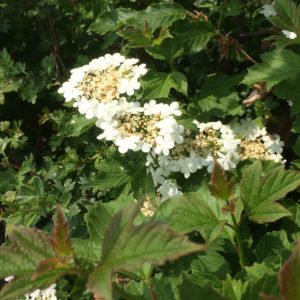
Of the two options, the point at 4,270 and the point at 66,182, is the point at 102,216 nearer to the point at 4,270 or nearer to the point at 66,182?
the point at 4,270

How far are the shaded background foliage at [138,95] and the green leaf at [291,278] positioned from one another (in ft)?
2.15

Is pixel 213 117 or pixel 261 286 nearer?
pixel 261 286

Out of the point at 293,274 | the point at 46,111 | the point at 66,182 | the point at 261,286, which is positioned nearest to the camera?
the point at 293,274

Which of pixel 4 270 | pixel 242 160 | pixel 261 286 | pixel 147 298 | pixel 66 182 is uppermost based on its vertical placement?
pixel 4 270

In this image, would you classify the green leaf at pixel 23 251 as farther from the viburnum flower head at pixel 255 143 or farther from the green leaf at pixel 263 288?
the viburnum flower head at pixel 255 143

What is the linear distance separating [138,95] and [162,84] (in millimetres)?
98

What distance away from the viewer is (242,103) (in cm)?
206

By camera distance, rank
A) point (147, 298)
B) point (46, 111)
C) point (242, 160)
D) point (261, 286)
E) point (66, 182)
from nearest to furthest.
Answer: point (261, 286) → point (147, 298) → point (242, 160) → point (66, 182) → point (46, 111)

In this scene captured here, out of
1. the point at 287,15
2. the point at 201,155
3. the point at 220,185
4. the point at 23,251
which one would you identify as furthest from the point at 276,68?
the point at 23,251

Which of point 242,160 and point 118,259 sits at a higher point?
point 118,259

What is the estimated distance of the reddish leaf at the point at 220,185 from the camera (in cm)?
113

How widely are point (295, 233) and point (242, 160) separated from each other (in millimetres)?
351

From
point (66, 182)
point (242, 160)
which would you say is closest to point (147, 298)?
point (242, 160)

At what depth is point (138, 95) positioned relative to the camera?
1.90m
